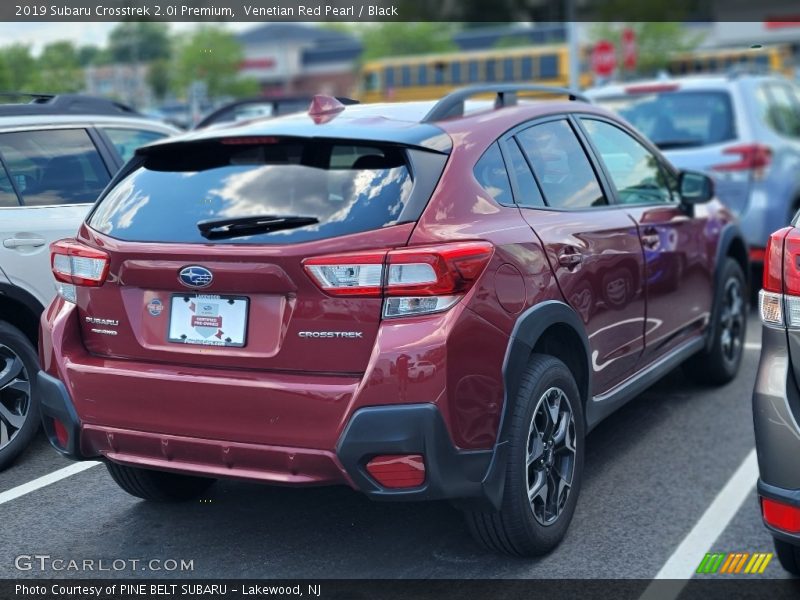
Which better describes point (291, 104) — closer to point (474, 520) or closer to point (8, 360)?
point (8, 360)

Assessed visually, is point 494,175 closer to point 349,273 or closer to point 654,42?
point 349,273

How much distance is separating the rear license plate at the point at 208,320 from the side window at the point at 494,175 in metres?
1.02

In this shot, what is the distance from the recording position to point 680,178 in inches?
233

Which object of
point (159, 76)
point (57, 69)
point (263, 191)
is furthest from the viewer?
point (159, 76)

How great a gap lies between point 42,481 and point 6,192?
141 cm

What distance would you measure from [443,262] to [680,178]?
2948 millimetres

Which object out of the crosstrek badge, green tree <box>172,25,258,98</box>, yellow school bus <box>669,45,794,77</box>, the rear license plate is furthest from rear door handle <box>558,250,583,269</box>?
yellow school bus <box>669,45,794,77</box>

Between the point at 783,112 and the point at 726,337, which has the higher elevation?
the point at 783,112

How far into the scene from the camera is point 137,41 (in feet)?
40.8

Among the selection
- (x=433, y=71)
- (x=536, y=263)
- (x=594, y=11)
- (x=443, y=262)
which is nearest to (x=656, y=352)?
(x=536, y=263)

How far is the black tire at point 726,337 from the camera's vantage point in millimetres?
6230

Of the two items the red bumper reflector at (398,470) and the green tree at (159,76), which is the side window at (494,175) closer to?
the red bumper reflector at (398,470)

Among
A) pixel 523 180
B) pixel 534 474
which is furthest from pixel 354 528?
pixel 523 180

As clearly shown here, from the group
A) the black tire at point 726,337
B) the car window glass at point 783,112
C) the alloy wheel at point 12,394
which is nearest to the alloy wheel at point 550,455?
the black tire at point 726,337
